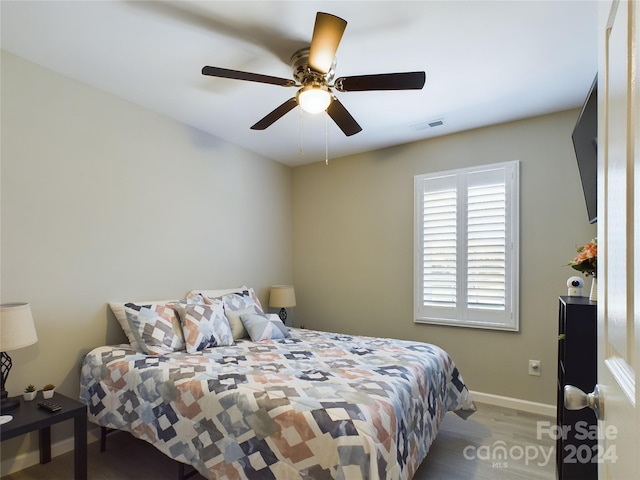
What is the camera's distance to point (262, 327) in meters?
3.12

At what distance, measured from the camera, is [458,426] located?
294 cm

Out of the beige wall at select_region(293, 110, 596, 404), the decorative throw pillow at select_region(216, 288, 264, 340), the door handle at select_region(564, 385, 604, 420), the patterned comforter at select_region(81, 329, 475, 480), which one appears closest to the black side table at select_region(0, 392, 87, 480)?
the patterned comforter at select_region(81, 329, 475, 480)

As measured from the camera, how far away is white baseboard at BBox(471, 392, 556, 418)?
3137 mm

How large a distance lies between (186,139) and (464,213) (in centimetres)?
292

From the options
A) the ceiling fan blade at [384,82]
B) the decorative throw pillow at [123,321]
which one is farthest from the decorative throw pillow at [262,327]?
the ceiling fan blade at [384,82]

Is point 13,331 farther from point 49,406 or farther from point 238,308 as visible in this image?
point 238,308

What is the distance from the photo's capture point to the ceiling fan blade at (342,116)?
2.35m

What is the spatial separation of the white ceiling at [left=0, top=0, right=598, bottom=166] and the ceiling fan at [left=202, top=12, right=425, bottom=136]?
0.75ft

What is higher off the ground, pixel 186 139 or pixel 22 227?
pixel 186 139

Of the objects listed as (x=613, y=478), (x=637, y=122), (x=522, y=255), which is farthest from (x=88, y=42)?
(x=522, y=255)

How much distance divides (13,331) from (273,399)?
1.56 meters

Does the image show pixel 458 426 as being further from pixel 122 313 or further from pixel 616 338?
pixel 122 313

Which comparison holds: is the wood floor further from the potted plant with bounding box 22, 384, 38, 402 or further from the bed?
the potted plant with bounding box 22, 384, 38, 402

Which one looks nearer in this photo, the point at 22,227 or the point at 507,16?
the point at 507,16
